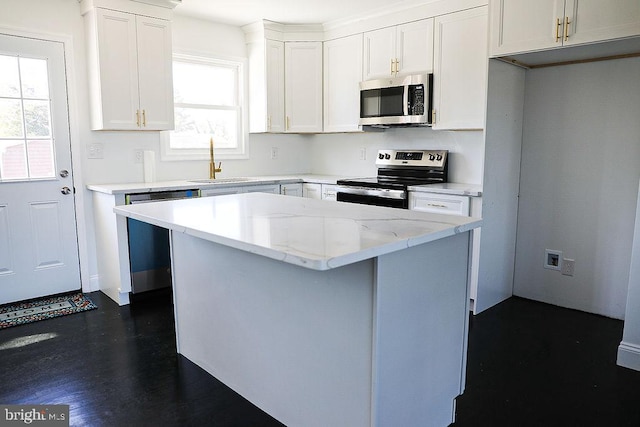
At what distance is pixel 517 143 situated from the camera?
11.5 ft

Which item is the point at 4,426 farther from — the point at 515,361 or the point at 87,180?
the point at 515,361

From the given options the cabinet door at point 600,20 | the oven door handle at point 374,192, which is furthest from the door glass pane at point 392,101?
the cabinet door at point 600,20

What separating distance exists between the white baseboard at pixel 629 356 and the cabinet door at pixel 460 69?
174cm

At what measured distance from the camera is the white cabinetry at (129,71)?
11.5 ft

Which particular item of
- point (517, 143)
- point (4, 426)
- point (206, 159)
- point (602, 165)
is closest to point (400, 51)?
point (517, 143)

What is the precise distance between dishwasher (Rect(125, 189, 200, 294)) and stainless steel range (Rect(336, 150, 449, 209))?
4.34ft

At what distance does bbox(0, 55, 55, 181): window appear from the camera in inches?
134

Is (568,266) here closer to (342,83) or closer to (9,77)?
(342,83)

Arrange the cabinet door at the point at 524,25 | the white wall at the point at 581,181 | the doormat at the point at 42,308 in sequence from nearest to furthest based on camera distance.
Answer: the cabinet door at the point at 524,25, the white wall at the point at 581,181, the doormat at the point at 42,308

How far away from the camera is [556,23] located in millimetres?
2754

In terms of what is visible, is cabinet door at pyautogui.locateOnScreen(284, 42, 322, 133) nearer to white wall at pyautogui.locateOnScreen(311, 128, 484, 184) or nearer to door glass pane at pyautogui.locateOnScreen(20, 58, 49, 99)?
white wall at pyautogui.locateOnScreen(311, 128, 484, 184)

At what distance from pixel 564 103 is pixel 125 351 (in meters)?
Answer: 3.37

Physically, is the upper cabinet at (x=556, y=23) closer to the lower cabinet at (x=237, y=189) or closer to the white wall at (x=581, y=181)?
the white wall at (x=581, y=181)

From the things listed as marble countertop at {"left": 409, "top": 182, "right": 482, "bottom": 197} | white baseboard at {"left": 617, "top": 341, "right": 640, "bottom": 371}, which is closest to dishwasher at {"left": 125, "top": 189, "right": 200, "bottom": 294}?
marble countertop at {"left": 409, "top": 182, "right": 482, "bottom": 197}
